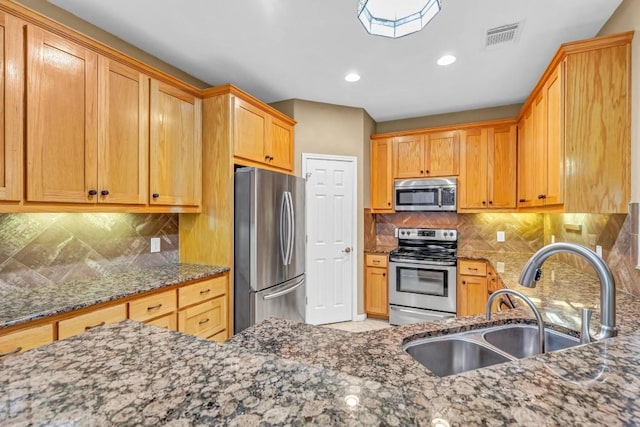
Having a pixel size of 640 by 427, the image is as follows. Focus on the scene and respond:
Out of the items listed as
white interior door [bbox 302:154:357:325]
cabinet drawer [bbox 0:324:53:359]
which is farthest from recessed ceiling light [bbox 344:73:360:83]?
cabinet drawer [bbox 0:324:53:359]

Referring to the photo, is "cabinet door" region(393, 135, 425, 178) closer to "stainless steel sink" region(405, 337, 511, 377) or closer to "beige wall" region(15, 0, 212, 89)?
"beige wall" region(15, 0, 212, 89)

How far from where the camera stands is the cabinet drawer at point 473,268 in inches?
129

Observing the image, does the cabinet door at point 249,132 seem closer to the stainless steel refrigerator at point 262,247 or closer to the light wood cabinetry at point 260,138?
the light wood cabinetry at point 260,138

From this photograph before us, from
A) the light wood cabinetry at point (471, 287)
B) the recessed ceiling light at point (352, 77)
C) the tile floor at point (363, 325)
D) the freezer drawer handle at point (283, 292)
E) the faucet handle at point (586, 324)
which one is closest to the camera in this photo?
the faucet handle at point (586, 324)

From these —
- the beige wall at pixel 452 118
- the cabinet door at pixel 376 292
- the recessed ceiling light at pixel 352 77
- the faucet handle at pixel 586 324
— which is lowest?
the cabinet door at pixel 376 292

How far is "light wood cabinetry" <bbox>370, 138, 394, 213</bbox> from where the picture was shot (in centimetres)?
397

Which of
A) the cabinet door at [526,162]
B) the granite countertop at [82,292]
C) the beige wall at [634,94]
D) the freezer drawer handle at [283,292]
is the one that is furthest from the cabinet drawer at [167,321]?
the cabinet door at [526,162]

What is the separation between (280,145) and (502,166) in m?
2.55

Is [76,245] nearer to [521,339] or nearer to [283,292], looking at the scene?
[283,292]

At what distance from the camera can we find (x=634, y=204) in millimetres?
1707

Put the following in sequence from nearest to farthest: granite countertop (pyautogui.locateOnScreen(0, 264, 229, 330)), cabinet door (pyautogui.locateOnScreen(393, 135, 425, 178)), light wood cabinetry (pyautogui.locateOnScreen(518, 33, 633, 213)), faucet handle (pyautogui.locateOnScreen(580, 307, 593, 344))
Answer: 1. faucet handle (pyautogui.locateOnScreen(580, 307, 593, 344))
2. granite countertop (pyautogui.locateOnScreen(0, 264, 229, 330))
3. light wood cabinetry (pyautogui.locateOnScreen(518, 33, 633, 213))
4. cabinet door (pyautogui.locateOnScreen(393, 135, 425, 178))

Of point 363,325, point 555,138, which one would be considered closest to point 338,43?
point 555,138

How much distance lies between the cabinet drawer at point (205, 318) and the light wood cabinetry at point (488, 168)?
2.91 m

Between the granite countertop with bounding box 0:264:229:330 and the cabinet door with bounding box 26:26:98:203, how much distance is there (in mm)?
548
